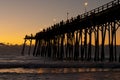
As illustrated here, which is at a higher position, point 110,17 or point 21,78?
point 110,17

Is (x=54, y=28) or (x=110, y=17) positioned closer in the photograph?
(x=110, y=17)

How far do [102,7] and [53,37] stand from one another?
1260 inches

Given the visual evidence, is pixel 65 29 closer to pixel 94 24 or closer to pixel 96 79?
pixel 94 24

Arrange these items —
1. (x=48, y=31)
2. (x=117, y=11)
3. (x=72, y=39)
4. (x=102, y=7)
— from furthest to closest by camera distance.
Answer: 1. (x=48, y=31)
2. (x=72, y=39)
3. (x=102, y=7)
4. (x=117, y=11)

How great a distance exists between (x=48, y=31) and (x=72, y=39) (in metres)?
12.9

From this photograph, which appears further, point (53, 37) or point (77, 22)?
point (53, 37)

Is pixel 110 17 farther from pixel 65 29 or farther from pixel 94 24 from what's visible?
pixel 65 29

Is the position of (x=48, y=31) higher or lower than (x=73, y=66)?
higher

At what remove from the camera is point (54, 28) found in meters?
62.8

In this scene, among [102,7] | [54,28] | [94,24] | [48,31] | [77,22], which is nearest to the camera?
[102,7]

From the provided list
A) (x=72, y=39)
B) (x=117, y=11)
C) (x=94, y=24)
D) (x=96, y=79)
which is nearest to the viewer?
(x=96, y=79)

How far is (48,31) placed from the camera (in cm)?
6862

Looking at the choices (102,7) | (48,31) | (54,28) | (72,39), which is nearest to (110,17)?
(102,7)

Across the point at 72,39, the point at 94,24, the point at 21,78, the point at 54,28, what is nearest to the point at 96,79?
the point at 21,78
